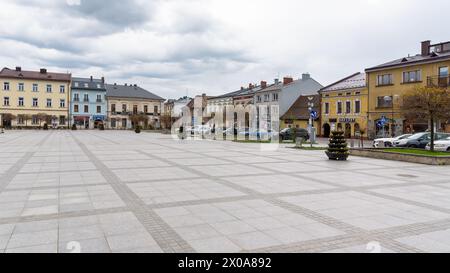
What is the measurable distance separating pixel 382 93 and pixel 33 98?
61695mm

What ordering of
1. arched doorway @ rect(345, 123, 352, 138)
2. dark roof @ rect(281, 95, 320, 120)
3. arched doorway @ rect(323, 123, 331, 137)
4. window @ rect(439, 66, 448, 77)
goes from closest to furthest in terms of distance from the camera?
1. window @ rect(439, 66, 448, 77)
2. arched doorway @ rect(345, 123, 352, 138)
3. arched doorway @ rect(323, 123, 331, 137)
4. dark roof @ rect(281, 95, 320, 120)

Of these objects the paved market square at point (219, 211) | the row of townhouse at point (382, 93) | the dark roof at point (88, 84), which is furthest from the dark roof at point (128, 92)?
the paved market square at point (219, 211)

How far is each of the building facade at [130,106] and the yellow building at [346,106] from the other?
1541 inches

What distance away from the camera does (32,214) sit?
263 inches

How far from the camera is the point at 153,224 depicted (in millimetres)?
6102

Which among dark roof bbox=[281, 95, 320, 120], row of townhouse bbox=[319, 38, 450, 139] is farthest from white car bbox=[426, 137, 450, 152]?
dark roof bbox=[281, 95, 320, 120]

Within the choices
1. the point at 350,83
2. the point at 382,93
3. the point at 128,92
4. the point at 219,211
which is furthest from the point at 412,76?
the point at 128,92

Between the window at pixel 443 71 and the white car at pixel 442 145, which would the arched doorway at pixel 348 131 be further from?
the white car at pixel 442 145

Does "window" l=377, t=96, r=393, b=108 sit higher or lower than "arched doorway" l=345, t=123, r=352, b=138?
higher

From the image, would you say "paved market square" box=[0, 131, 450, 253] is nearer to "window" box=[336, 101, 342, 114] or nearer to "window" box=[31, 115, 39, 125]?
"window" box=[336, 101, 342, 114]

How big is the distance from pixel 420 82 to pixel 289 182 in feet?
108

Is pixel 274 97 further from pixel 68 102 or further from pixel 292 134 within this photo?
pixel 68 102

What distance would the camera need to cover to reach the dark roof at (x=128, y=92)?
259 ft

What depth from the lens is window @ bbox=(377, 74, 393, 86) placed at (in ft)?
133
